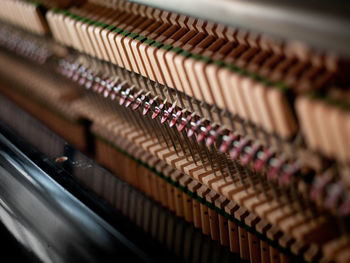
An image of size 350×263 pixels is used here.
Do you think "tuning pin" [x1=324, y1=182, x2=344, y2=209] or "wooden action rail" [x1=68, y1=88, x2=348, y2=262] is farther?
"wooden action rail" [x1=68, y1=88, x2=348, y2=262]

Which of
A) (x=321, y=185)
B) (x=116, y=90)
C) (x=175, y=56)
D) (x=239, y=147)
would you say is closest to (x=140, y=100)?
(x=116, y=90)

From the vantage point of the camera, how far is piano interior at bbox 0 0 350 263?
1662mm

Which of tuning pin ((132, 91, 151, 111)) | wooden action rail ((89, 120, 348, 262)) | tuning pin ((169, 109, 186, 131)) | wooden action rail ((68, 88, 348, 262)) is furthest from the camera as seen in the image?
tuning pin ((132, 91, 151, 111))

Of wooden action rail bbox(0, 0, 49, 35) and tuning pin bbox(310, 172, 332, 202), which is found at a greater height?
wooden action rail bbox(0, 0, 49, 35)

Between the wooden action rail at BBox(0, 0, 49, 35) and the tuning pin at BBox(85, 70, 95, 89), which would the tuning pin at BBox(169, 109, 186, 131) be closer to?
the tuning pin at BBox(85, 70, 95, 89)

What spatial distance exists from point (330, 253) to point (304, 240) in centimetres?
14

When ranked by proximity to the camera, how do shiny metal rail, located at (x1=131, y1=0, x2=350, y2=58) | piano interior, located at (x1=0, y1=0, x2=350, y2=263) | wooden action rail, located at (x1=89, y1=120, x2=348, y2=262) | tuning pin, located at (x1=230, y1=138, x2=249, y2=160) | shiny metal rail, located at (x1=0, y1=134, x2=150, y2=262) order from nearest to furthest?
shiny metal rail, located at (x1=131, y1=0, x2=350, y2=58) → piano interior, located at (x1=0, y1=0, x2=350, y2=263) → tuning pin, located at (x1=230, y1=138, x2=249, y2=160) → shiny metal rail, located at (x1=0, y1=134, x2=150, y2=262) → wooden action rail, located at (x1=89, y1=120, x2=348, y2=262)

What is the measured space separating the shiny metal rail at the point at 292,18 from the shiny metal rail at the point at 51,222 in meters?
1.20

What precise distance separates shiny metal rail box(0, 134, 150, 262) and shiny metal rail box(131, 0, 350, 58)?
1.20 m

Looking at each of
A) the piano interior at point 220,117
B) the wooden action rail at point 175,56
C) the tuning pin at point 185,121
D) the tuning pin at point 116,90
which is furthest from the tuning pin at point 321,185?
the tuning pin at point 116,90

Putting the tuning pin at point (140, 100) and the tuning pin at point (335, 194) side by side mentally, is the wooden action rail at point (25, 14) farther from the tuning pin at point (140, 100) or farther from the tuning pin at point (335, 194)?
the tuning pin at point (335, 194)

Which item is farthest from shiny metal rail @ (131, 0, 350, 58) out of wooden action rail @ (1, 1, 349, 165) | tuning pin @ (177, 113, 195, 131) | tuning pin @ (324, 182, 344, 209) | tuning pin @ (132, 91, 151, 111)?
tuning pin @ (132, 91, 151, 111)

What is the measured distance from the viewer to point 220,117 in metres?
2.24

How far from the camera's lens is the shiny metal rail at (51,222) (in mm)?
2262
